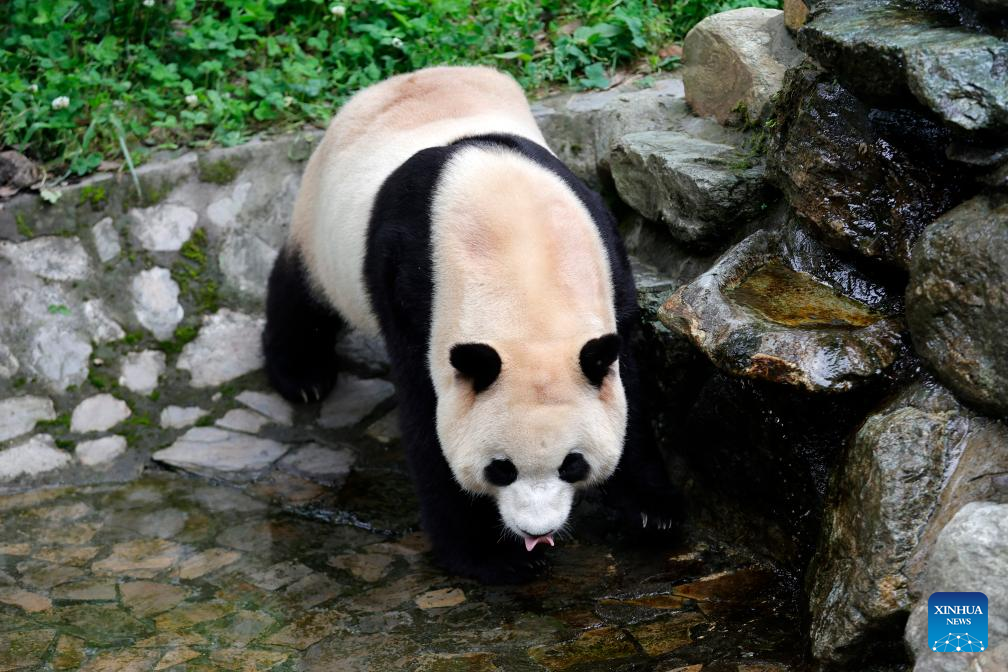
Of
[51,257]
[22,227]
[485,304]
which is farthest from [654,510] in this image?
[22,227]

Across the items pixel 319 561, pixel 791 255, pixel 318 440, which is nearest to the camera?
pixel 791 255

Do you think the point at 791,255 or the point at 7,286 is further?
the point at 7,286

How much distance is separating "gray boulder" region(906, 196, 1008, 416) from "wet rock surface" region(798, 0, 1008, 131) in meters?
0.30

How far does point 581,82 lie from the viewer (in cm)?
652

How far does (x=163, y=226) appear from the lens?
633 centimetres

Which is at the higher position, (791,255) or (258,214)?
(791,255)

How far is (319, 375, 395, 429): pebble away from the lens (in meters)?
5.98

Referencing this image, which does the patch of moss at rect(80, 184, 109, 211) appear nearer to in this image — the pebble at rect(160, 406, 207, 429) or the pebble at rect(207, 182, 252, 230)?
the pebble at rect(207, 182, 252, 230)

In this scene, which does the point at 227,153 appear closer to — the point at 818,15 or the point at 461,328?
the point at 461,328

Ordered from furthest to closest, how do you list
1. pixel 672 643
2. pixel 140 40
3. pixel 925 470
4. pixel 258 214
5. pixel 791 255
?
pixel 140 40 → pixel 258 214 → pixel 791 255 → pixel 672 643 → pixel 925 470

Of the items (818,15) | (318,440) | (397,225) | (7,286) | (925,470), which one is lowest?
(318,440)

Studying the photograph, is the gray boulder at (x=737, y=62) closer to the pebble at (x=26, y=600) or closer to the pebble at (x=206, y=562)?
the pebble at (x=206, y=562)

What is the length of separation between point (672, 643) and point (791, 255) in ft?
4.99

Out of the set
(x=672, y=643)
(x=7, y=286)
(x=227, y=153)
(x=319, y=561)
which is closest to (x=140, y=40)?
(x=227, y=153)
